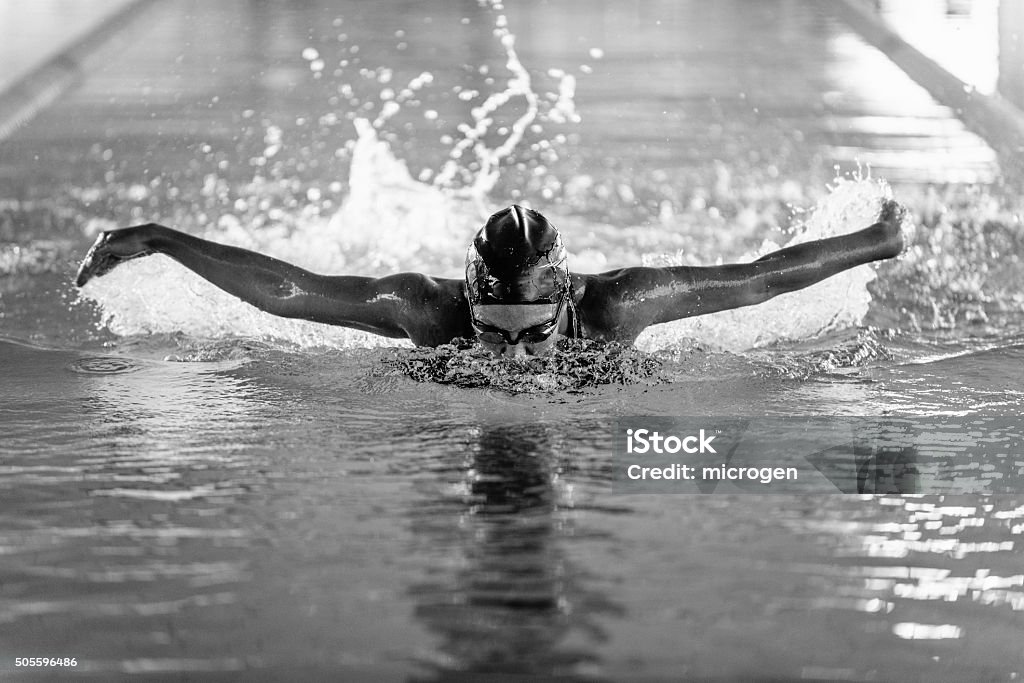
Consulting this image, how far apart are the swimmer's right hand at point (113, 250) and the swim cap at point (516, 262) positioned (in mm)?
967

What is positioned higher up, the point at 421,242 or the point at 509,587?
the point at 421,242

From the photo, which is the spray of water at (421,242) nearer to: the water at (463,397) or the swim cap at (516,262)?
the water at (463,397)

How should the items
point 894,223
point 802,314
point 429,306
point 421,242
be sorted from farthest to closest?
point 421,242 → point 802,314 → point 894,223 → point 429,306

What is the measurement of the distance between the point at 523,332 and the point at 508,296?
0.11m

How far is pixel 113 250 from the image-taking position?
3.25 meters

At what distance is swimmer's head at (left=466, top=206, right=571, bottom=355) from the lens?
9.14 feet

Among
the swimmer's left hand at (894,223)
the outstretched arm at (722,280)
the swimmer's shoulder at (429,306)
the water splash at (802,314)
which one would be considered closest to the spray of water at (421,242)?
the water splash at (802,314)

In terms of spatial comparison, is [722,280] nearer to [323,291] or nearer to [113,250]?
[323,291]

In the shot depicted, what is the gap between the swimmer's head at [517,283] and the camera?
2.79 meters

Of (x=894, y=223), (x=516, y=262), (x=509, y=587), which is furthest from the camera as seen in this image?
(x=894, y=223)

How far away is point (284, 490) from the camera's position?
221 cm

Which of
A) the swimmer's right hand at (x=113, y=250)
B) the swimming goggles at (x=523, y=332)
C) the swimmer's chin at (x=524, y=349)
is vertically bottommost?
the swimmer's chin at (x=524, y=349)

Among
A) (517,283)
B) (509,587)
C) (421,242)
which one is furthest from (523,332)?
(421,242)

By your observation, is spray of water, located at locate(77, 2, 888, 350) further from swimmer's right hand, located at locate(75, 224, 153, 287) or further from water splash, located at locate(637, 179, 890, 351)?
swimmer's right hand, located at locate(75, 224, 153, 287)
